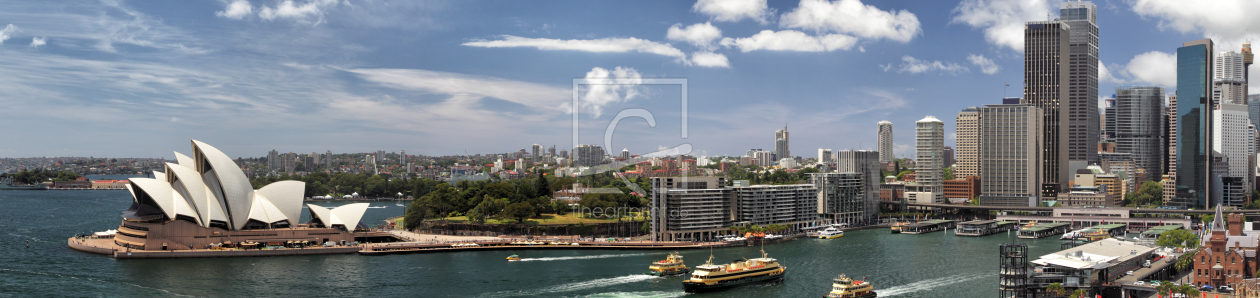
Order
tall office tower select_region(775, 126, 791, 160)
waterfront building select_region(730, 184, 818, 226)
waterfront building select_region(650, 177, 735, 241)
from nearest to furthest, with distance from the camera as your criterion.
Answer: waterfront building select_region(650, 177, 735, 241), waterfront building select_region(730, 184, 818, 226), tall office tower select_region(775, 126, 791, 160)

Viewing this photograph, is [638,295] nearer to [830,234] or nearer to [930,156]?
[830,234]

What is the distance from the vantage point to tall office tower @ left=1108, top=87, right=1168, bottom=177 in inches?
2672

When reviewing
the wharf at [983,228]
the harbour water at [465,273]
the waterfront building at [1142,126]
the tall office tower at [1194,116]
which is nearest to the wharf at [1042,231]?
the wharf at [983,228]

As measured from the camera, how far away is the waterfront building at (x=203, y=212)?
25250mm

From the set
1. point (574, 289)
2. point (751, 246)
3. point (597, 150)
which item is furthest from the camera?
point (597, 150)

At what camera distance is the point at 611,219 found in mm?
33188

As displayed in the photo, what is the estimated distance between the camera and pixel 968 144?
61812 millimetres

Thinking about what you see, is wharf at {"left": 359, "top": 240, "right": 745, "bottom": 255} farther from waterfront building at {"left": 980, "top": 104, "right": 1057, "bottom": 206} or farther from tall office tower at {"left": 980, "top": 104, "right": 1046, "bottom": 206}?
tall office tower at {"left": 980, "top": 104, "right": 1046, "bottom": 206}

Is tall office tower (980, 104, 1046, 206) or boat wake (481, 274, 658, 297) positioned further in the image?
tall office tower (980, 104, 1046, 206)

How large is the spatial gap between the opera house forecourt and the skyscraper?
52230mm

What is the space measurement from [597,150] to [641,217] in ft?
67.9

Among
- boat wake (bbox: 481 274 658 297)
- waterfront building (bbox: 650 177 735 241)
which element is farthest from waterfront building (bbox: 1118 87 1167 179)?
boat wake (bbox: 481 274 658 297)

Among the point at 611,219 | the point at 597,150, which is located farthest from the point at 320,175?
the point at 611,219

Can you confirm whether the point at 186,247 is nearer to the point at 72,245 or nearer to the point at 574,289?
the point at 72,245
